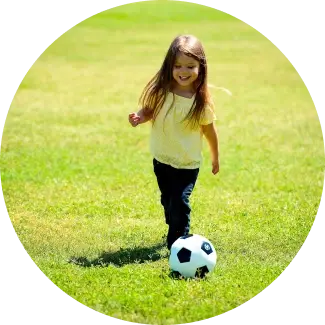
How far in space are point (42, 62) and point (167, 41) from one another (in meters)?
3.70

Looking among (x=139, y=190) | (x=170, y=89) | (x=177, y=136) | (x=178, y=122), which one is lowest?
(x=139, y=190)

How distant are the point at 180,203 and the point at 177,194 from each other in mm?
73

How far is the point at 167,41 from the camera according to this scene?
1923 centimetres

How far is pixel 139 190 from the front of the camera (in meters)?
7.55

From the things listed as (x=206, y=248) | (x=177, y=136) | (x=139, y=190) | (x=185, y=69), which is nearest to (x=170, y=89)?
(x=185, y=69)

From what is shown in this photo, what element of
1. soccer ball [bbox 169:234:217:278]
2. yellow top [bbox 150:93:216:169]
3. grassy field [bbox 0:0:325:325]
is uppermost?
yellow top [bbox 150:93:216:169]

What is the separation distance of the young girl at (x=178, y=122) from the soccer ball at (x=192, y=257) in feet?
1.30

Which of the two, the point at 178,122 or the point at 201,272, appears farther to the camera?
the point at 178,122

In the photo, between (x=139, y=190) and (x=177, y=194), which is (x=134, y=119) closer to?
(x=177, y=194)

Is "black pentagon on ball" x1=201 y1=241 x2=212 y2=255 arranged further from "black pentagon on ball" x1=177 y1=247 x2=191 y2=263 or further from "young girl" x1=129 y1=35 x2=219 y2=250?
"young girl" x1=129 y1=35 x2=219 y2=250

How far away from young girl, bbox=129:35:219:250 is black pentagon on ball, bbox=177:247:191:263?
1.43 feet

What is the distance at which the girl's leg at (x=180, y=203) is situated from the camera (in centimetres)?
534

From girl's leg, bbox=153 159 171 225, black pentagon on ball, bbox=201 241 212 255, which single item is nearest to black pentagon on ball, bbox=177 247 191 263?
black pentagon on ball, bbox=201 241 212 255

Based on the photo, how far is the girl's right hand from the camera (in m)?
5.23
